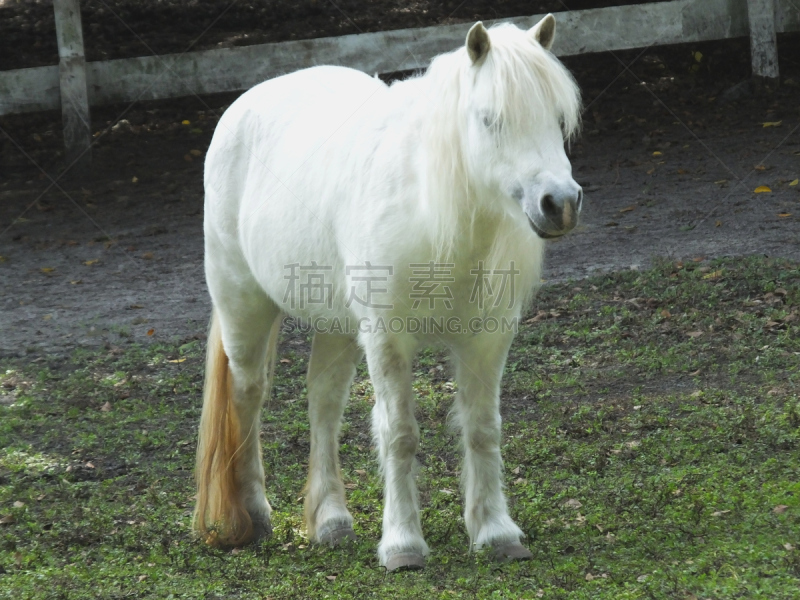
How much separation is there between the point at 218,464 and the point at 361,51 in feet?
24.6

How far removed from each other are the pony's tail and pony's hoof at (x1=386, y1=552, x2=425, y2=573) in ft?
3.25

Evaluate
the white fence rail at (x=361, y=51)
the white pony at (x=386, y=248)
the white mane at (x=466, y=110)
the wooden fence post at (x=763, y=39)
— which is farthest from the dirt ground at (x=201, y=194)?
the white mane at (x=466, y=110)

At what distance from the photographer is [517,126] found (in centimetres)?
331

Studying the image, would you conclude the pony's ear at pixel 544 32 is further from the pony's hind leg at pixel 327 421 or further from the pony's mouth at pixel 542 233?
the pony's hind leg at pixel 327 421

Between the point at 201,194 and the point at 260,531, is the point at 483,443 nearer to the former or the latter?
the point at 260,531

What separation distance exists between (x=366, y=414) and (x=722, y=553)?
2.84 metres

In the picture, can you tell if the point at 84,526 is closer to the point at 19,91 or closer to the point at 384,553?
the point at 384,553

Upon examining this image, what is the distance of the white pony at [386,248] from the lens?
11.2 ft

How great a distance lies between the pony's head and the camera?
324cm

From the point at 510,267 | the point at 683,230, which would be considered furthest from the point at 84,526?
the point at 683,230

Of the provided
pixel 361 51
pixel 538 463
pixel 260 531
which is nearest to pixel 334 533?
pixel 260 531

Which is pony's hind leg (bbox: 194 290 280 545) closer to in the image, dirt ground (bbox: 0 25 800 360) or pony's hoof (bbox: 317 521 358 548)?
pony's hoof (bbox: 317 521 358 548)

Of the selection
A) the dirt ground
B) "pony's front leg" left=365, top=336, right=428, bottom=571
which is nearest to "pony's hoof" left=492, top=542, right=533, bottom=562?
"pony's front leg" left=365, top=336, right=428, bottom=571

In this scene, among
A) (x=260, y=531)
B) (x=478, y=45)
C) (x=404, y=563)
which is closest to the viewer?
(x=478, y=45)
